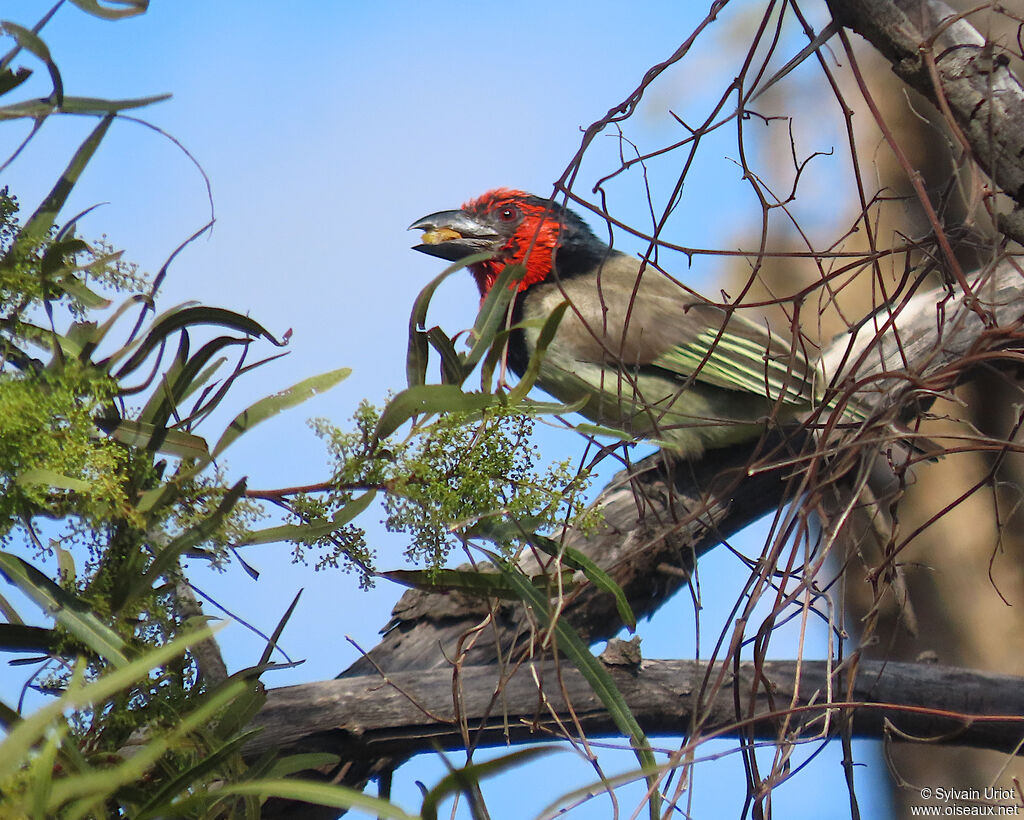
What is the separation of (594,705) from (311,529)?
2.43 feet

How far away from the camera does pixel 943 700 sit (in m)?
1.84

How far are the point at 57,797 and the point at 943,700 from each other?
5.24 feet

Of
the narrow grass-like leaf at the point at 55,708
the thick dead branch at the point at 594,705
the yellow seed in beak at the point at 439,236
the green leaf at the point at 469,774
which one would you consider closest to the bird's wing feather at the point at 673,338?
the yellow seed in beak at the point at 439,236

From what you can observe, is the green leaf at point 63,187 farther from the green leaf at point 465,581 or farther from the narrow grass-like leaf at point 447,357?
the green leaf at point 465,581

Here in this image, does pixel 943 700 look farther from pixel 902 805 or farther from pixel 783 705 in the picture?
pixel 902 805

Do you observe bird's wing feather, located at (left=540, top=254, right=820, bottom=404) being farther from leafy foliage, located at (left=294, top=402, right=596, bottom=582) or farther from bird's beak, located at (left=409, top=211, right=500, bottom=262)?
leafy foliage, located at (left=294, top=402, right=596, bottom=582)

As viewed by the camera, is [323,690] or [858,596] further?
[858,596]

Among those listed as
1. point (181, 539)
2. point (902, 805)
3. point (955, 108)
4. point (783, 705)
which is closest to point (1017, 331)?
point (955, 108)

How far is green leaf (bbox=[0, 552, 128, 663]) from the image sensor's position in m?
0.96

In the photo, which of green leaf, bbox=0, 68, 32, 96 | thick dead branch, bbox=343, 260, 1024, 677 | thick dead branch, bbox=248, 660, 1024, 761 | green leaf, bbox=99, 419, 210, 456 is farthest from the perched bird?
green leaf, bbox=0, 68, 32, 96

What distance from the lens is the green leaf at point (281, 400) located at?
1085 millimetres

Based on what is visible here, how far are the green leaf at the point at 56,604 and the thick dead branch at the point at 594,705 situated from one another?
396 mm

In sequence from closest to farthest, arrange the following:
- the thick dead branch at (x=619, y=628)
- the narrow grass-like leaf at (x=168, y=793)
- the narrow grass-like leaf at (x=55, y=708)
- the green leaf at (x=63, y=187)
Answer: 1. the narrow grass-like leaf at (x=55, y=708)
2. the narrow grass-like leaf at (x=168, y=793)
3. the green leaf at (x=63, y=187)
4. the thick dead branch at (x=619, y=628)

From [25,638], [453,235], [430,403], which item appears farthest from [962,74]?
[453,235]
